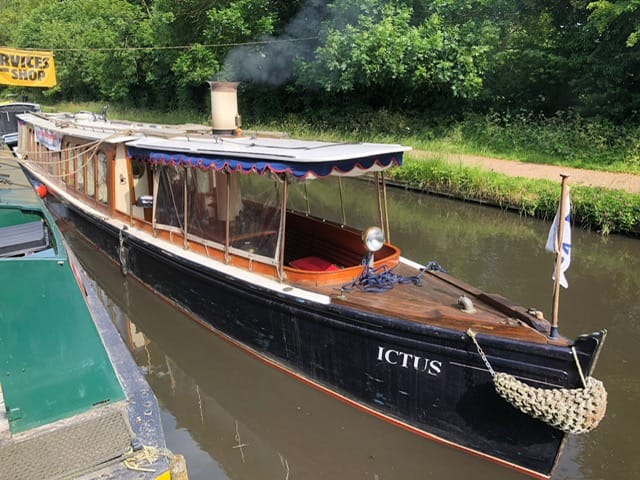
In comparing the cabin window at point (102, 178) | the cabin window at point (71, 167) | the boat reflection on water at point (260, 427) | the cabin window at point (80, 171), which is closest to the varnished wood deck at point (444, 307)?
the boat reflection on water at point (260, 427)

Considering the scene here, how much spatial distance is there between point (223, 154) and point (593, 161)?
12.1 m

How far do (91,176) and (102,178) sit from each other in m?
0.60

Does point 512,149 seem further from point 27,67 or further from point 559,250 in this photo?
point 27,67

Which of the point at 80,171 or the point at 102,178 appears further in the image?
the point at 80,171

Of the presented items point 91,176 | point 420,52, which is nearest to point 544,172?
point 420,52

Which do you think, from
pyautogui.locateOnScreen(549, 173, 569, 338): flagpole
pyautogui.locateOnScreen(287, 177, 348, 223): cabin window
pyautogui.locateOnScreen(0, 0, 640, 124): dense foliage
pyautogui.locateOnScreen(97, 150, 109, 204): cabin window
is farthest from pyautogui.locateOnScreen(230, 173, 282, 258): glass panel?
pyautogui.locateOnScreen(0, 0, 640, 124): dense foliage

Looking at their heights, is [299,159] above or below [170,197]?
above

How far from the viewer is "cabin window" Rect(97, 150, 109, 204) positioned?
8.59m

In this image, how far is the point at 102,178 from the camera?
8789 millimetres

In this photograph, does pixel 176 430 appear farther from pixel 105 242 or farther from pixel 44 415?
pixel 105 242

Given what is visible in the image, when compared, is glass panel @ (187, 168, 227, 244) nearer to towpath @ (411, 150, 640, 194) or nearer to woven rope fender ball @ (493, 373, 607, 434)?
woven rope fender ball @ (493, 373, 607, 434)

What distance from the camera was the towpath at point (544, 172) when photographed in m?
12.0

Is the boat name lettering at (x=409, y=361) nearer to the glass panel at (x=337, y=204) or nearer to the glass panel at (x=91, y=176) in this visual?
the glass panel at (x=337, y=204)

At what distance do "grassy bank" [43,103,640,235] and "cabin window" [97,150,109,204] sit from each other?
249 centimetres
